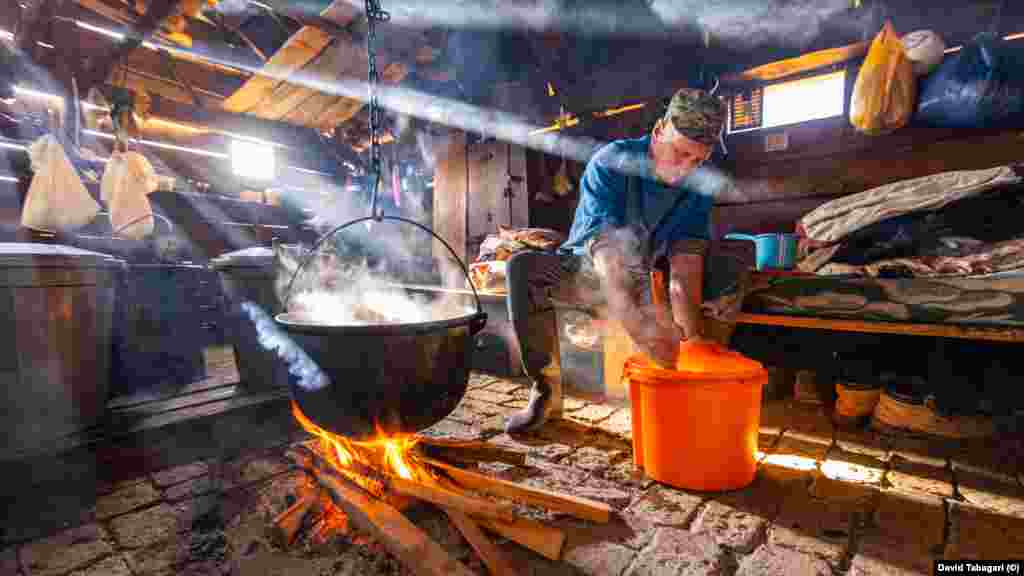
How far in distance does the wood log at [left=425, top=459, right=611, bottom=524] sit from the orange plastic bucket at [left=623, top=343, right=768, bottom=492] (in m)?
0.50

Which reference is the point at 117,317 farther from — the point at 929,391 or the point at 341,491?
the point at 929,391

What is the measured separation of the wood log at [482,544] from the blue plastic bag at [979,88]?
5.13 meters

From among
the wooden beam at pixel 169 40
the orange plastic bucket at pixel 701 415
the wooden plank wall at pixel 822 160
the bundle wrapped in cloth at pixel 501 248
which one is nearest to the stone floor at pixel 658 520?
the orange plastic bucket at pixel 701 415

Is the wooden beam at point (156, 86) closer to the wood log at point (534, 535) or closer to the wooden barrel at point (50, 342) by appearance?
the wooden barrel at point (50, 342)

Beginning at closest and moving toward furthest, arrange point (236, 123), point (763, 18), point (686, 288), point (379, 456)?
point (379, 456) → point (686, 288) → point (763, 18) → point (236, 123)

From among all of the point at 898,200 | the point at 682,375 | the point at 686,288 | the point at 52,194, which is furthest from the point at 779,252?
the point at 52,194

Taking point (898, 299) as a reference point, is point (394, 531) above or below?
below

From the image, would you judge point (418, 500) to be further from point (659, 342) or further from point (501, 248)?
point (501, 248)

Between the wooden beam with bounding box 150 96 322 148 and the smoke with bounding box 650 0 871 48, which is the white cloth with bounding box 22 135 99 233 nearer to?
the wooden beam with bounding box 150 96 322 148

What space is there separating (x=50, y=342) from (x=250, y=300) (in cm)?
125

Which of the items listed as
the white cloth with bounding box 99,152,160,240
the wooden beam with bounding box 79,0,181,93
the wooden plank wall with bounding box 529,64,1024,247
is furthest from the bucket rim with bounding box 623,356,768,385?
the white cloth with bounding box 99,152,160,240

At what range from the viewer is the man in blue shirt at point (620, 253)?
2.71 meters

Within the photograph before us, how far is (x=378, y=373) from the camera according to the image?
1.79 metres

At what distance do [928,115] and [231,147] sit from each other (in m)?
10.3
